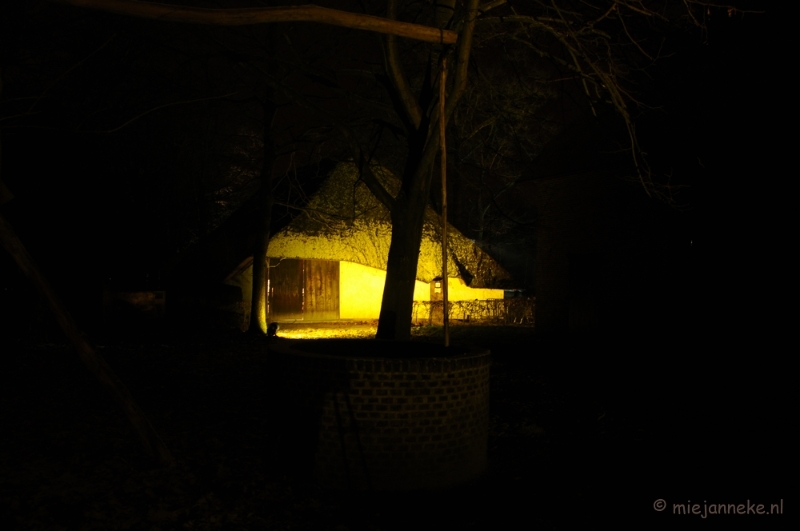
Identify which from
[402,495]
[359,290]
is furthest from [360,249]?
[402,495]

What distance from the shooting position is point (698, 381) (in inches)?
484

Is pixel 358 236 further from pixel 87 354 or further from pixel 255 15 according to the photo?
pixel 87 354

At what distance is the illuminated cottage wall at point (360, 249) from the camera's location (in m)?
25.3

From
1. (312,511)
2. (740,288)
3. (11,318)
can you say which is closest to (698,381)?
(740,288)

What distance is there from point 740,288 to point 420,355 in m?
9.62

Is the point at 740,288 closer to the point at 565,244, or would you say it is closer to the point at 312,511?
the point at 565,244

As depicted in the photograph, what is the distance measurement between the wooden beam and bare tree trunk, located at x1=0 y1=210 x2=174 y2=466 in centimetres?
225

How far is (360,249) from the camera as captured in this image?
2689cm

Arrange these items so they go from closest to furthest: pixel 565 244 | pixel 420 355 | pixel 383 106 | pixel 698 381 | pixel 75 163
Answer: pixel 420 355
pixel 698 381
pixel 383 106
pixel 75 163
pixel 565 244

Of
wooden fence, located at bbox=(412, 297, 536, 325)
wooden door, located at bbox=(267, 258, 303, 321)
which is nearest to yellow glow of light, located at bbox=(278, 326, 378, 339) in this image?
wooden door, located at bbox=(267, 258, 303, 321)

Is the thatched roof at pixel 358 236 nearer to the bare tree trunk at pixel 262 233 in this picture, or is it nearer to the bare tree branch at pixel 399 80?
the bare tree trunk at pixel 262 233

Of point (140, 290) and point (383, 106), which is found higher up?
point (383, 106)

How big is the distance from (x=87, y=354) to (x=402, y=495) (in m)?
3.21

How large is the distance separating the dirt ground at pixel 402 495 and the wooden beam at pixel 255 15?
12.3 ft
